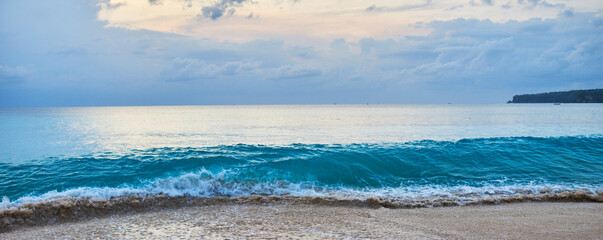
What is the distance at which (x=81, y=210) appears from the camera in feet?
25.8

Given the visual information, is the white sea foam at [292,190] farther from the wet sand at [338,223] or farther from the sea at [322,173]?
the wet sand at [338,223]

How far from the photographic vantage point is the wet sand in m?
5.98

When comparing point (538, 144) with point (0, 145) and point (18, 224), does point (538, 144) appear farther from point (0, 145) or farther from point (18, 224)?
point (0, 145)

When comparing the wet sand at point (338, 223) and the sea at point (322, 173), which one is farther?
the sea at point (322, 173)

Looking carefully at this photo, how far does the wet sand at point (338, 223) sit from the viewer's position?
235 inches

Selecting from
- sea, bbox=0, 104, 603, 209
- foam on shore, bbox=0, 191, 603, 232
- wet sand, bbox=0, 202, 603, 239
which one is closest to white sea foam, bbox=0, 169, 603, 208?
sea, bbox=0, 104, 603, 209

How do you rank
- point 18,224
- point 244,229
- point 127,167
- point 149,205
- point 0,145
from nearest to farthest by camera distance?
point 244,229
point 18,224
point 149,205
point 127,167
point 0,145

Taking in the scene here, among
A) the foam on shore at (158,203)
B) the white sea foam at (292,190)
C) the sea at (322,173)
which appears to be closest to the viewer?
the foam on shore at (158,203)

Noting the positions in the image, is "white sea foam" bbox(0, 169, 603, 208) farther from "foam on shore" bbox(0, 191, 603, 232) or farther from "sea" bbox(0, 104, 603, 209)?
"foam on shore" bbox(0, 191, 603, 232)

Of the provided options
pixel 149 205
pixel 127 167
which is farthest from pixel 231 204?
pixel 127 167

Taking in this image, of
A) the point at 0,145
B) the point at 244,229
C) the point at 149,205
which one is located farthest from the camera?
the point at 0,145

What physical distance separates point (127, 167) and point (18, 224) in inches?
209

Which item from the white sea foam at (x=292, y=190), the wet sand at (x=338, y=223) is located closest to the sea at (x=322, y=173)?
the white sea foam at (x=292, y=190)

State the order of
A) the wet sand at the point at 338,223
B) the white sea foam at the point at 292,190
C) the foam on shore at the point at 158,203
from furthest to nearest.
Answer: the white sea foam at the point at 292,190, the foam on shore at the point at 158,203, the wet sand at the point at 338,223
